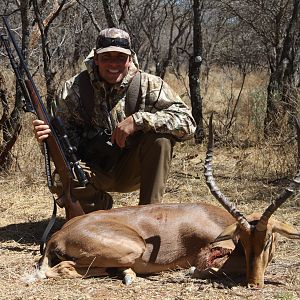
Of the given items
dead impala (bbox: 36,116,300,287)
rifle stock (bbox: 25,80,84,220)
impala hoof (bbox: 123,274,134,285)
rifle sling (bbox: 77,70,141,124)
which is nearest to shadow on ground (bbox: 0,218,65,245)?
rifle stock (bbox: 25,80,84,220)

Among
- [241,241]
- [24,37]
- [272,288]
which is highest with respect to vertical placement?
[24,37]

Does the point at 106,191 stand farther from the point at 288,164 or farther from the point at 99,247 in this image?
the point at 288,164

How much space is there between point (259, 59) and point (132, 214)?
15098mm

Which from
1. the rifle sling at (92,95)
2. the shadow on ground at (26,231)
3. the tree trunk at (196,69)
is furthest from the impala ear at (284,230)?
the tree trunk at (196,69)

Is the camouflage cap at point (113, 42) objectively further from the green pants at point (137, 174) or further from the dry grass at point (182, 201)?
the dry grass at point (182, 201)

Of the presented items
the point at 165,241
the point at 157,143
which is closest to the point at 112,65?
the point at 157,143

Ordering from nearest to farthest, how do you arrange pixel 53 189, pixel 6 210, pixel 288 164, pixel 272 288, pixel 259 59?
pixel 272 288 → pixel 53 189 → pixel 6 210 → pixel 288 164 → pixel 259 59

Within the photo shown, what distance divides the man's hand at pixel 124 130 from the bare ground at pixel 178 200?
3.74 ft

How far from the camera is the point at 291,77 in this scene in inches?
358

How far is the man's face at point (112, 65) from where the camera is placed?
5113mm

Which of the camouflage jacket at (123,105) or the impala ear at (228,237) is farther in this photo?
the camouflage jacket at (123,105)

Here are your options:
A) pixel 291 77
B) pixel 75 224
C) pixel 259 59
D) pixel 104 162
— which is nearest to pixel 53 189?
pixel 104 162

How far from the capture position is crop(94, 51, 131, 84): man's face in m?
5.11

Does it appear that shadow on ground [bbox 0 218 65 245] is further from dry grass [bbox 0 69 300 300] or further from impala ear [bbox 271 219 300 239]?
impala ear [bbox 271 219 300 239]
